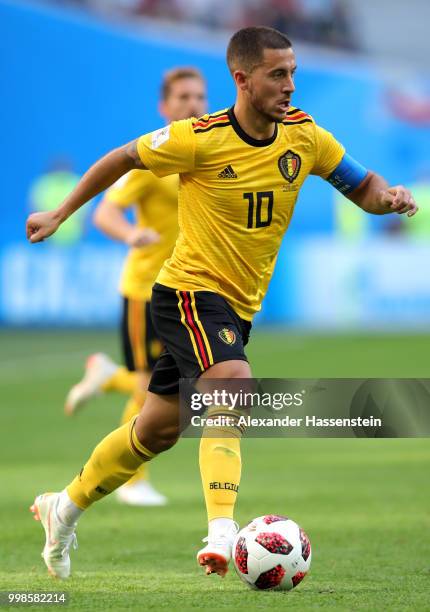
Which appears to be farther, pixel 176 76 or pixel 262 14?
pixel 262 14

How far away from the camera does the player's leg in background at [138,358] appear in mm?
8094

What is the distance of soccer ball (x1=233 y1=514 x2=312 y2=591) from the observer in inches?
193

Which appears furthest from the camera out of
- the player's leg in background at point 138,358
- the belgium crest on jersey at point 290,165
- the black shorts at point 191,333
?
the player's leg in background at point 138,358

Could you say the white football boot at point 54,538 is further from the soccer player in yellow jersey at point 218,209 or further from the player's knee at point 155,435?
the player's knee at point 155,435

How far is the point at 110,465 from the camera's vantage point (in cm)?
552

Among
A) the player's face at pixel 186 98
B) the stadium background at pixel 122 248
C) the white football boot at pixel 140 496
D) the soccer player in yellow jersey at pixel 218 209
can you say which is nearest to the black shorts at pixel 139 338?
the white football boot at pixel 140 496

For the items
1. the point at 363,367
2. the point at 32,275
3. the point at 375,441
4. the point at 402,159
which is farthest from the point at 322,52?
the point at 375,441

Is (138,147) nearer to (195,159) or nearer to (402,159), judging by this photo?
(195,159)

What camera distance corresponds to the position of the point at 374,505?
7.79 metres

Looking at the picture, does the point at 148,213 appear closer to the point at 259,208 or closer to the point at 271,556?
the point at 259,208

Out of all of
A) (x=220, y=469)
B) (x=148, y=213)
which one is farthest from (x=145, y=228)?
(x=220, y=469)

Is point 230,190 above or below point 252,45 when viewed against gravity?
below

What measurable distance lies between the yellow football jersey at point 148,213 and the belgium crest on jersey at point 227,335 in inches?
122

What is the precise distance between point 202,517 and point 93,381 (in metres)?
1.95
